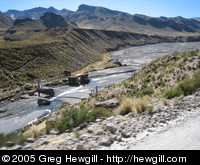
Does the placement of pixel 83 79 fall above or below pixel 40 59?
below

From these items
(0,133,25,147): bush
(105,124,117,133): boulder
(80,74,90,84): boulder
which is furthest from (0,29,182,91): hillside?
(105,124,117,133): boulder

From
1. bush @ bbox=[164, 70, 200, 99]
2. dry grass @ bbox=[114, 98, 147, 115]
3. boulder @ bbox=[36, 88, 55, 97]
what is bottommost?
boulder @ bbox=[36, 88, 55, 97]

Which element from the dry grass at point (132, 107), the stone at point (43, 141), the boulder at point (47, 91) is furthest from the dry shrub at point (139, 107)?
the boulder at point (47, 91)

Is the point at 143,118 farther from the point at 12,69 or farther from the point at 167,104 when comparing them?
the point at 12,69

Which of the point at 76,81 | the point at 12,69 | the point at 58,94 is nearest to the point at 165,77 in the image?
the point at 58,94

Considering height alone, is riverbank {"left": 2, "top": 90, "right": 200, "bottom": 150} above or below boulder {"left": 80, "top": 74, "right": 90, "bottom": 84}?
above

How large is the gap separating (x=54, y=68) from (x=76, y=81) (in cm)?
1487

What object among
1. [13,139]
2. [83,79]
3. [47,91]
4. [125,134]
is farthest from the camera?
[83,79]

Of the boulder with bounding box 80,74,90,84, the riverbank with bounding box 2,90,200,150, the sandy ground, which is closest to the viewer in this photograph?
the sandy ground

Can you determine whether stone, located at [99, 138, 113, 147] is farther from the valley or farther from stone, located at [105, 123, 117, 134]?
stone, located at [105, 123, 117, 134]

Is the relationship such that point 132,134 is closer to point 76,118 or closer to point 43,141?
point 43,141

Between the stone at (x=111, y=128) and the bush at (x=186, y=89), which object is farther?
the bush at (x=186, y=89)

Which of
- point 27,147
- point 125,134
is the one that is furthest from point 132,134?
point 27,147

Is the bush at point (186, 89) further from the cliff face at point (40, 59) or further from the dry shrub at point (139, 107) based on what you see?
the cliff face at point (40, 59)
